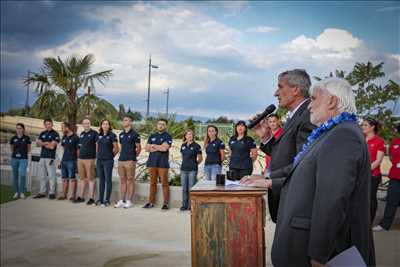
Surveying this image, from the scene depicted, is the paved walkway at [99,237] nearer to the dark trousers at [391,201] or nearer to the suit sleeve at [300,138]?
the dark trousers at [391,201]

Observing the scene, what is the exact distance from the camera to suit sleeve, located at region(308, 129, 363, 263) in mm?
1599

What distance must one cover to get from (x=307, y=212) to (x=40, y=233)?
3.98 metres

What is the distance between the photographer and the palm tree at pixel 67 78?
31.6ft

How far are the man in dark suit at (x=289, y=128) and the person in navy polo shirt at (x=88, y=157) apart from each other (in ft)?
16.6

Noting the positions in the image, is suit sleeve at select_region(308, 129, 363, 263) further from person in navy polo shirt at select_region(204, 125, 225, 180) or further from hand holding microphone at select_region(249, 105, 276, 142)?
person in navy polo shirt at select_region(204, 125, 225, 180)

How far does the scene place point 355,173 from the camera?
5.33 ft

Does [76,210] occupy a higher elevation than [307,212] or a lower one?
lower

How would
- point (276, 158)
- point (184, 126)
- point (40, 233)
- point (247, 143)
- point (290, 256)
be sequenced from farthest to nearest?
point (184, 126), point (247, 143), point (40, 233), point (276, 158), point (290, 256)

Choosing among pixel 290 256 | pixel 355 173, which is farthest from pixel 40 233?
→ pixel 355 173

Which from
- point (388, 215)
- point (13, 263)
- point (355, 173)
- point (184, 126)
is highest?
point (184, 126)

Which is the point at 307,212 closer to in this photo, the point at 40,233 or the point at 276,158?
the point at 276,158

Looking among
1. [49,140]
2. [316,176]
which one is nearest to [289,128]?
[316,176]

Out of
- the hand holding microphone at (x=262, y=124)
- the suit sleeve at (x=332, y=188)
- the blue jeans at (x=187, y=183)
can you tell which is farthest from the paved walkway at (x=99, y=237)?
the suit sleeve at (x=332, y=188)

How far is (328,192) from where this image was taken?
5.28 ft
